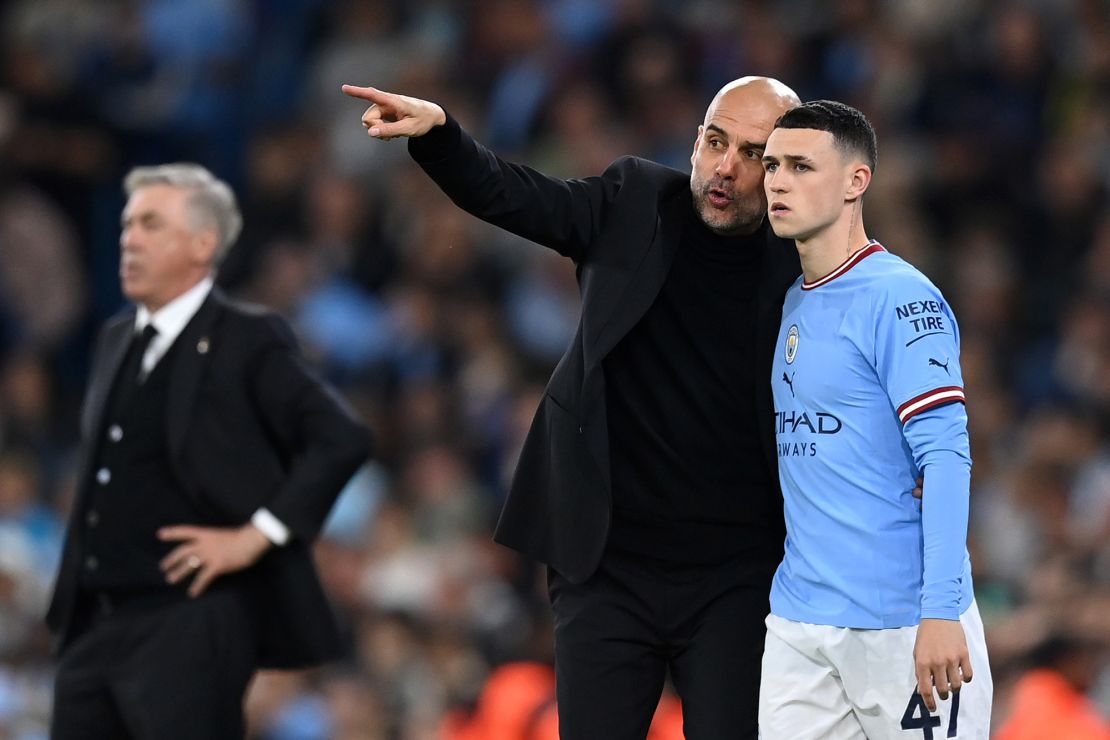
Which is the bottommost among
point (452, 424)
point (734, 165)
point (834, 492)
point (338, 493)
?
point (452, 424)

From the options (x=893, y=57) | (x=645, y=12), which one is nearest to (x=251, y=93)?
(x=645, y=12)

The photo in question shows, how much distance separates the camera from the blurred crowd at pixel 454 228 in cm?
822

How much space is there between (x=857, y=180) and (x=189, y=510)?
2.13 meters

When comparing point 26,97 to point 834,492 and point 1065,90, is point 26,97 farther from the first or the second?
point 834,492

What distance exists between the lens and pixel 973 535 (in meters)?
8.27

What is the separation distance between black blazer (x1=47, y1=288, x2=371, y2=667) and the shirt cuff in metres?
0.02

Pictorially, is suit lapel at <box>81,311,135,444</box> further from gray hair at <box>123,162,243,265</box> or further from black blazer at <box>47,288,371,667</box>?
gray hair at <box>123,162,243,265</box>

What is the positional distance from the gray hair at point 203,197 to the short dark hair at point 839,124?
2.03 metres

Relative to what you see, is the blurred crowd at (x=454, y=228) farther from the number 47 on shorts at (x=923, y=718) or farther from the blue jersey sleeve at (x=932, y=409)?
the blue jersey sleeve at (x=932, y=409)

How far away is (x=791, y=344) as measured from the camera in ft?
13.1

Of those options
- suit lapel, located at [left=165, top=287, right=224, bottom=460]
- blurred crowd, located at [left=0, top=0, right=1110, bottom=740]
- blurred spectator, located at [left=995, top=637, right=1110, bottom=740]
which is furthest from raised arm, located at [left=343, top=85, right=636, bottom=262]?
blurred crowd, located at [left=0, top=0, right=1110, bottom=740]

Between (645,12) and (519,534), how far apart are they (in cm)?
664

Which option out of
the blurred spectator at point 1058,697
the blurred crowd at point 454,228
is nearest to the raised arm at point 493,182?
the blurred spectator at point 1058,697

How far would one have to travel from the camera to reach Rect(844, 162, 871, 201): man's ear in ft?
12.9
